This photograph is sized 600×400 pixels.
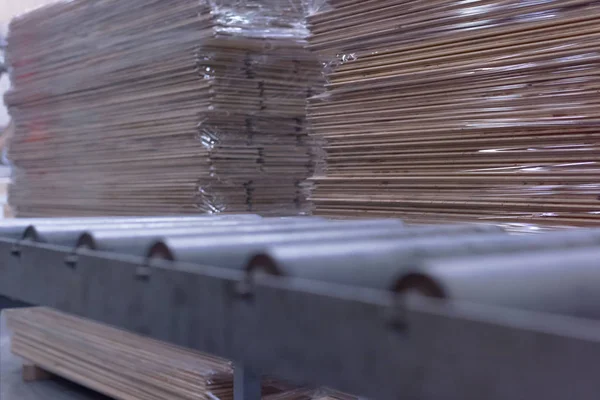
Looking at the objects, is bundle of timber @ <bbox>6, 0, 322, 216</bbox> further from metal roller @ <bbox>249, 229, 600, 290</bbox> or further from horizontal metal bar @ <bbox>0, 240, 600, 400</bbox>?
metal roller @ <bbox>249, 229, 600, 290</bbox>

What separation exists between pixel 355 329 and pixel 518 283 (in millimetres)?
235

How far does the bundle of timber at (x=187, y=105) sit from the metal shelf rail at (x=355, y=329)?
2.74m

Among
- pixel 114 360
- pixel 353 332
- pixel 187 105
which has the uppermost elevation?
pixel 187 105

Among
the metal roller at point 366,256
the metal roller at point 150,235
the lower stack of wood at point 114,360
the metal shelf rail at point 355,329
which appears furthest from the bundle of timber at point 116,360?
the metal roller at point 366,256

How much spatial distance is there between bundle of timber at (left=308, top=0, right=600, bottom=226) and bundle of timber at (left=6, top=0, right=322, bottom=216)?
35.7 inches

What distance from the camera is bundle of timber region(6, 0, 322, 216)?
448 cm

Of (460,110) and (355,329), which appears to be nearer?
(355,329)

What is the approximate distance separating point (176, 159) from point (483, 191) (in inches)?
87.1

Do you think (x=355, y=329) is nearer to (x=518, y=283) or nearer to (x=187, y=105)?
(x=518, y=283)

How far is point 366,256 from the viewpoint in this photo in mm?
1355

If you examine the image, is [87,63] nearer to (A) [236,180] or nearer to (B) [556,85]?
(A) [236,180]

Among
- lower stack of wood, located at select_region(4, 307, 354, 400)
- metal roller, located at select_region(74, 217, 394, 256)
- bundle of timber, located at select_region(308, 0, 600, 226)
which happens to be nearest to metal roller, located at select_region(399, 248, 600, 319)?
metal roller, located at select_region(74, 217, 394, 256)

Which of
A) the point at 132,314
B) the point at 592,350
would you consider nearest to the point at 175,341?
the point at 132,314

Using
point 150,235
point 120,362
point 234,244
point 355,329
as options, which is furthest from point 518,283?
point 120,362
